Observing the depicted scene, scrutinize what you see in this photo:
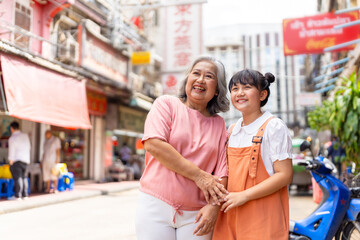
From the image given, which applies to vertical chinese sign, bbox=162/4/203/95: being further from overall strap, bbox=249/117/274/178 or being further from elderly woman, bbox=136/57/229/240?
overall strap, bbox=249/117/274/178

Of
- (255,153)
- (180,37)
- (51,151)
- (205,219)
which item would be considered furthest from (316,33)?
(205,219)

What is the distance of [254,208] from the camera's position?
1922mm

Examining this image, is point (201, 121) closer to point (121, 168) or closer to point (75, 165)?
point (75, 165)

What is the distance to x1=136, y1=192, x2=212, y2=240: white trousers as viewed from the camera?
1.90 metres

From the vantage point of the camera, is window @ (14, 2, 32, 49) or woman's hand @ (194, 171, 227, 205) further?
window @ (14, 2, 32, 49)

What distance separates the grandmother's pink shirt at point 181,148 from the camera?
1.92 metres

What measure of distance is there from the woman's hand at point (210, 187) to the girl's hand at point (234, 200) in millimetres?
27

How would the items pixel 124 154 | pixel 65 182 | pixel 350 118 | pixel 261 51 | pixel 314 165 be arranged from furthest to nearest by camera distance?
pixel 261 51 → pixel 124 154 → pixel 65 182 → pixel 350 118 → pixel 314 165

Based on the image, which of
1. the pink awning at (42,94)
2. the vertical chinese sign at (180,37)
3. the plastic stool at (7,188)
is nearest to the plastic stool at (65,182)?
the pink awning at (42,94)

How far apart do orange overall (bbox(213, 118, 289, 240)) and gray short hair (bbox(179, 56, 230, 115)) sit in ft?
0.97

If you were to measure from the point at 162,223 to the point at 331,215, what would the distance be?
2.29m

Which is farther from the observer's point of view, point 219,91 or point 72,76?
point 72,76

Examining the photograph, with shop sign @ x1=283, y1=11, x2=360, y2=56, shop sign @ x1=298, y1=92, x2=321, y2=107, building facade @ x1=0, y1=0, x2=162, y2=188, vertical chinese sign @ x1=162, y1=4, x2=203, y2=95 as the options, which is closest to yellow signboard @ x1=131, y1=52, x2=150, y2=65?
building facade @ x1=0, y1=0, x2=162, y2=188

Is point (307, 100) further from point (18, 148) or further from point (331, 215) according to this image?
point (331, 215)
